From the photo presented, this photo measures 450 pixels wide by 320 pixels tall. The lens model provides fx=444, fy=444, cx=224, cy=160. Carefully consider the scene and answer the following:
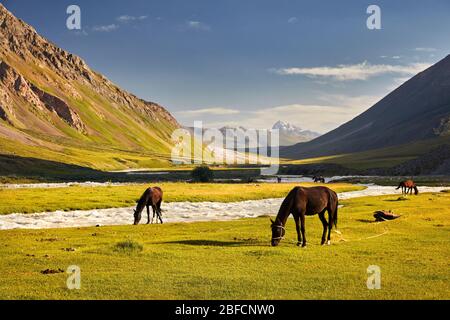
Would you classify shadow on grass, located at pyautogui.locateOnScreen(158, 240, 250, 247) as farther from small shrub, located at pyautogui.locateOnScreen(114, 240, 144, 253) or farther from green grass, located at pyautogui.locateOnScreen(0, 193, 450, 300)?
small shrub, located at pyautogui.locateOnScreen(114, 240, 144, 253)

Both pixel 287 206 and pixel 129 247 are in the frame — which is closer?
pixel 129 247

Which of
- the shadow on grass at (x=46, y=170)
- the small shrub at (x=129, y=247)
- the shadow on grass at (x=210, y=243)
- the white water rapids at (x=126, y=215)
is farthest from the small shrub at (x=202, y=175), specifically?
the small shrub at (x=129, y=247)

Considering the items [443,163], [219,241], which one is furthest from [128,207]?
[443,163]

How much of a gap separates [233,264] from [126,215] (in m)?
33.4

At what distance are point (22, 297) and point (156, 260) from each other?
25.1ft

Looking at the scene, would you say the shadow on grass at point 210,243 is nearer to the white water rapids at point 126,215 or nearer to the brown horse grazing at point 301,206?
the brown horse grazing at point 301,206

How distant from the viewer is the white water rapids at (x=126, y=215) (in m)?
45.3

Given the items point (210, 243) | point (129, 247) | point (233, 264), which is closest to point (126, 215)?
point (210, 243)

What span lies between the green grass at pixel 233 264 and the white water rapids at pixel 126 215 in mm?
11067

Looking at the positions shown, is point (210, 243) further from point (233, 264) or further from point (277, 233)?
point (233, 264)

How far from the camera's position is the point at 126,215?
52.7 meters

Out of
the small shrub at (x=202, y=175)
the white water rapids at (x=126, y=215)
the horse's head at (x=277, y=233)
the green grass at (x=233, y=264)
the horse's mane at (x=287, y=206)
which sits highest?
the small shrub at (x=202, y=175)

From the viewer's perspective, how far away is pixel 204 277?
18953 mm
